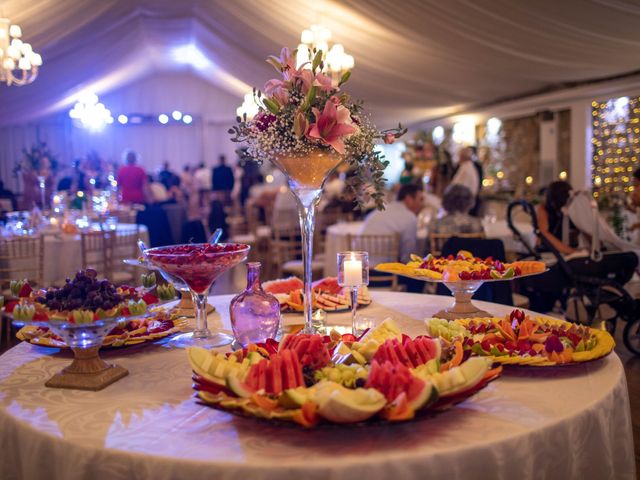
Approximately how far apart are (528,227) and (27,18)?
17.5 ft

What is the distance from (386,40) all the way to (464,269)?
17.6 ft

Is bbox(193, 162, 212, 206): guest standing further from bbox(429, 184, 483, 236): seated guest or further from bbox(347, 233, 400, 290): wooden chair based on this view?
bbox(429, 184, 483, 236): seated guest

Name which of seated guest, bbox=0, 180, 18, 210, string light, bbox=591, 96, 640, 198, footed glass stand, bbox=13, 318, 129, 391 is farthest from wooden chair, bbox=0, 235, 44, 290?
seated guest, bbox=0, 180, 18, 210

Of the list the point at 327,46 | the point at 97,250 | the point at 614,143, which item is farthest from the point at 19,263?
the point at 614,143

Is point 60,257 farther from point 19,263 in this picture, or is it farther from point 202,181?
point 202,181

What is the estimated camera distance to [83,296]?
1423mm

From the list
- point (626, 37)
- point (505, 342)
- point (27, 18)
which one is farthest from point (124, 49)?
point (505, 342)

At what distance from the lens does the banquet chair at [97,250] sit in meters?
5.36

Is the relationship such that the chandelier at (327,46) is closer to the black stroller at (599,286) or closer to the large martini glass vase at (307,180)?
the black stroller at (599,286)

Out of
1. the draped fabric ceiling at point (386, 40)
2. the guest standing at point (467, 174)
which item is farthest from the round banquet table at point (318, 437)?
the guest standing at point (467, 174)

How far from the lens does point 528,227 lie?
633 cm

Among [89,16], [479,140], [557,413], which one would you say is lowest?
[557,413]

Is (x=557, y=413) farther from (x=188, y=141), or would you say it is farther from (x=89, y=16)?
(x=188, y=141)

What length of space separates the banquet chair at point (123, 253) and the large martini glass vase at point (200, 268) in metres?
3.90
